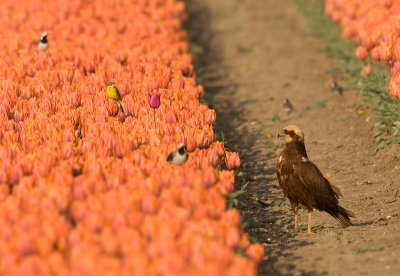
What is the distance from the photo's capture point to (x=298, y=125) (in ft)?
40.7

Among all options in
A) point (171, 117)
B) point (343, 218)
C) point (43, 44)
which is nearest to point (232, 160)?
point (171, 117)

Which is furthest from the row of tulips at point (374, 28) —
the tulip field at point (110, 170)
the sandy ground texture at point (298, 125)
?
the tulip field at point (110, 170)

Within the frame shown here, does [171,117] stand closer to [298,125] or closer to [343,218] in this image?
[343,218]

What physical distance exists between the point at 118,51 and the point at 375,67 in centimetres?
407

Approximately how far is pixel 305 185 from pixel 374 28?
506cm

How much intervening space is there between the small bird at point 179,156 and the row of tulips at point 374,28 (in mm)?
3557

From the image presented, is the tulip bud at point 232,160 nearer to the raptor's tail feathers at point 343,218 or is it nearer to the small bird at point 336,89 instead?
the raptor's tail feathers at point 343,218

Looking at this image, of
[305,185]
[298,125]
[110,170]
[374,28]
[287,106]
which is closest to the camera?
[110,170]

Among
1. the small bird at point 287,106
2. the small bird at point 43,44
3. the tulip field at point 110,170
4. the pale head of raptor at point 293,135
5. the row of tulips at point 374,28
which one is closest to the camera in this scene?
the tulip field at point 110,170

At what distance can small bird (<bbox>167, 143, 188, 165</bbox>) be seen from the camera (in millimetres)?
6898

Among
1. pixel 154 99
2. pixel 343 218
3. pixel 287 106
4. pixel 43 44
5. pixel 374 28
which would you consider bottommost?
pixel 343 218

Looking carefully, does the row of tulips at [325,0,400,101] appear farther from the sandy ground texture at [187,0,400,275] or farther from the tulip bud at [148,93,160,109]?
the tulip bud at [148,93,160,109]

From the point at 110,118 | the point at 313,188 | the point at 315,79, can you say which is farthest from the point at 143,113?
the point at 315,79

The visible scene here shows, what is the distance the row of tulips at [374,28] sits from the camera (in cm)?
1032
